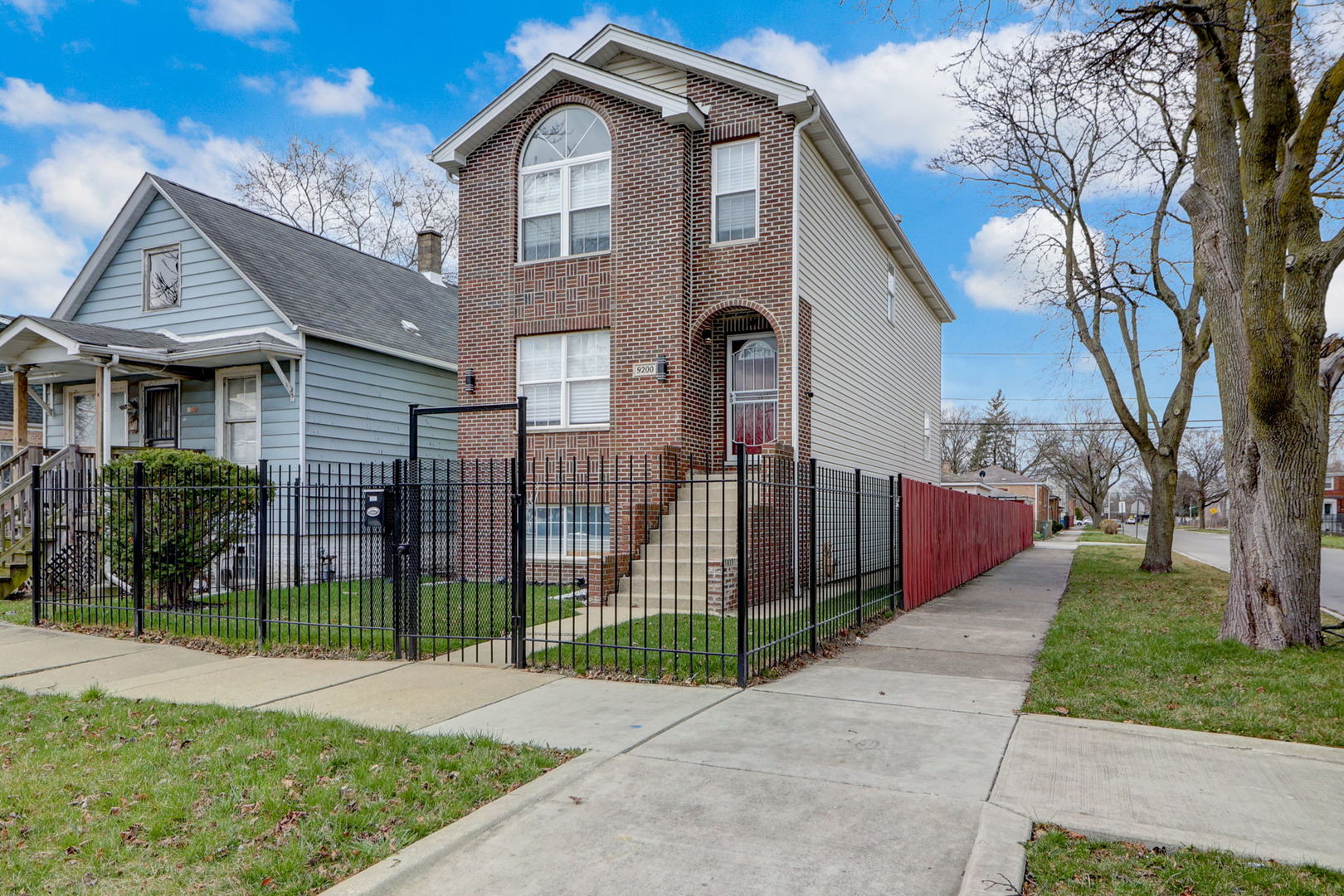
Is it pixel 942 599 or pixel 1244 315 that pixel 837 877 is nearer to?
pixel 1244 315

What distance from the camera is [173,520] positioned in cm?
1055

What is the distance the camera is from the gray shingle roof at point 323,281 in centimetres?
1526

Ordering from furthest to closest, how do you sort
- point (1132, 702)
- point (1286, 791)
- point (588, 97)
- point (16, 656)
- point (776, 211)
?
point (588, 97)
point (776, 211)
point (16, 656)
point (1132, 702)
point (1286, 791)

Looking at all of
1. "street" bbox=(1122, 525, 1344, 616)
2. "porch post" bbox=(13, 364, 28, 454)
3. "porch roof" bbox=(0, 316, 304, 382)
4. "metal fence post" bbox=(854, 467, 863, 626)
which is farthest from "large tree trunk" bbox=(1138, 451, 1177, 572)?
"porch post" bbox=(13, 364, 28, 454)

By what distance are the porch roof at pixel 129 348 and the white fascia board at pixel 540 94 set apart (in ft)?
14.2

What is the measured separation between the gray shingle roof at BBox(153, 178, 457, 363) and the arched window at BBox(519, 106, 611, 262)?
386 cm

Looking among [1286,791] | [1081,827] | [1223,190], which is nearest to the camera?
[1081,827]

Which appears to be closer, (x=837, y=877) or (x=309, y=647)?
(x=837, y=877)

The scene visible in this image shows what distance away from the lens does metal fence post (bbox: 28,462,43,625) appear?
10172 millimetres

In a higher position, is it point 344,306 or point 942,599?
point 344,306

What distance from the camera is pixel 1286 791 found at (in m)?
4.53

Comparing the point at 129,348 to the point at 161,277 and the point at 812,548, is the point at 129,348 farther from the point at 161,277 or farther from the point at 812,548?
the point at 812,548

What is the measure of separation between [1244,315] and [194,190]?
17.2 m

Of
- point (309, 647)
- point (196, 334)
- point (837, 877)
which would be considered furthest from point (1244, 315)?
point (196, 334)
